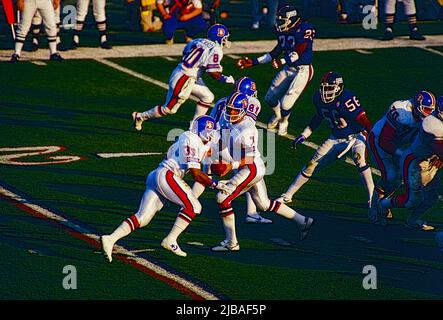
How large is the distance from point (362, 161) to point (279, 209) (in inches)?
73.5

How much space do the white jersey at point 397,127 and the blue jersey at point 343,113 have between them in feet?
1.42

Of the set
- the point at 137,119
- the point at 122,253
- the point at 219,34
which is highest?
the point at 219,34

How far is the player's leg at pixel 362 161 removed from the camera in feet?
50.2

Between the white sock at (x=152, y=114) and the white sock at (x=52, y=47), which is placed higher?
the white sock at (x=52, y=47)

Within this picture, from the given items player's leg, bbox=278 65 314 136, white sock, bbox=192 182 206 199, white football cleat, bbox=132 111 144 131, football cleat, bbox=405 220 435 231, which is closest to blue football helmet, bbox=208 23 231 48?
player's leg, bbox=278 65 314 136

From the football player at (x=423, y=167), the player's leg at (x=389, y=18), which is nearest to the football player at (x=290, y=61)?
the football player at (x=423, y=167)

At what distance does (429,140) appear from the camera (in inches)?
546

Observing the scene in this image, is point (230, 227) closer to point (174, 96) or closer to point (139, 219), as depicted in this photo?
point (139, 219)

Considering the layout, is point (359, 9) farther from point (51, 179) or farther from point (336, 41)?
point (51, 179)

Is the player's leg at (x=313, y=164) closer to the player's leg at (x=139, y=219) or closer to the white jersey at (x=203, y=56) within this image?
the player's leg at (x=139, y=219)

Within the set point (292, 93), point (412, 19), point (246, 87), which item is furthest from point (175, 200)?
point (412, 19)

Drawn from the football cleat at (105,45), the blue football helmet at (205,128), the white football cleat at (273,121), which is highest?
the football cleat at (105,45)

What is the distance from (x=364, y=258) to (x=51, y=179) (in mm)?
4797
